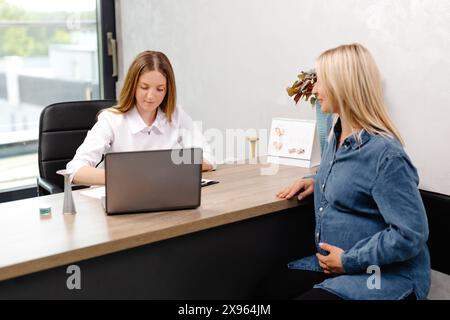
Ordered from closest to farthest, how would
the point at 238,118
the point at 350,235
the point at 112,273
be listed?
the point at 112,273 < the point at 350,235 < the point at 238,118

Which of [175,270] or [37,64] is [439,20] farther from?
[37,64]

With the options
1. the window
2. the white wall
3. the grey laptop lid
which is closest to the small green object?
the grey laptop lid

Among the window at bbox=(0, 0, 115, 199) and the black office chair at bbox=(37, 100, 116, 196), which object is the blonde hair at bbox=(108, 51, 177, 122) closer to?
the black office chair at bbox=(37, 100, 116, 196)

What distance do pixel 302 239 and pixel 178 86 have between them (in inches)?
66.4

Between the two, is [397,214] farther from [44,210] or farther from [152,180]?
[44,210]

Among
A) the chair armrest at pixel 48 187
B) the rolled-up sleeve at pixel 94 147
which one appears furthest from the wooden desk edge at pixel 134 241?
the chair armrest at pixel 48 187

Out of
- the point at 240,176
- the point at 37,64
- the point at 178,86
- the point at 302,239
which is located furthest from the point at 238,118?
the point at 37,64

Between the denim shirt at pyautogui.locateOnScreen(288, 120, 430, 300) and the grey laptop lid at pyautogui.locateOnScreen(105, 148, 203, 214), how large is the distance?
0.45m

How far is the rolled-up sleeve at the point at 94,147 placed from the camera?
2428mm

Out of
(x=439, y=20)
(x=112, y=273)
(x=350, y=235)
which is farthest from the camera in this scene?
(x=439, y=20)

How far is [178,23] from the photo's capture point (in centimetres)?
361

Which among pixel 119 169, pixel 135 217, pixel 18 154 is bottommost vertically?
pixel 18 154

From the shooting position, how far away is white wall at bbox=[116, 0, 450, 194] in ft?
7.59

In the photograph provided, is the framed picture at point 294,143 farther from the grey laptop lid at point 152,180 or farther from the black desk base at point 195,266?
the grey laptop lid at point 152,180
